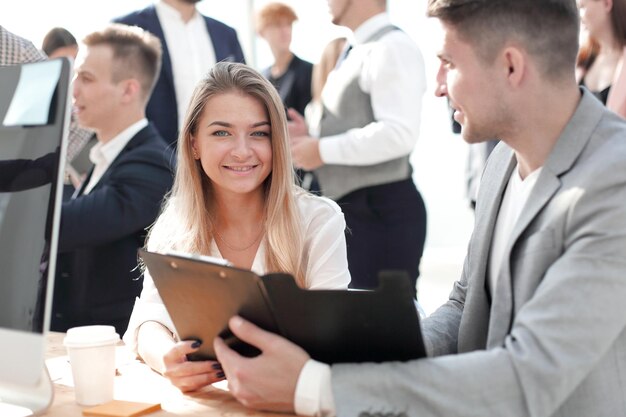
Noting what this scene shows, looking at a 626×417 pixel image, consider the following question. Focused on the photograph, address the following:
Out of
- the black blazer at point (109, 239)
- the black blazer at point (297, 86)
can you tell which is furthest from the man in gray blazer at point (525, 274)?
the black blazer at point (297, 86)

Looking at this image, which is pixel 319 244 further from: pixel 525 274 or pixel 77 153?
pixel 77 153

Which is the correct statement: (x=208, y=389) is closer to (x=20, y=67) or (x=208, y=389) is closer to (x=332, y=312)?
(x=332, y=312)

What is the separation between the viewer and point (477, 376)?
46.4 inches

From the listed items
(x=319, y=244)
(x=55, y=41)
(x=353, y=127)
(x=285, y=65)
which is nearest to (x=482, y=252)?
(x=319, y=244)

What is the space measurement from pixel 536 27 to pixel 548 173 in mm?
231

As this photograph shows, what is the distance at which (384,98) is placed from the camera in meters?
3.01

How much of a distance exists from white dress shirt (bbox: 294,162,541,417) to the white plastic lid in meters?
0.35

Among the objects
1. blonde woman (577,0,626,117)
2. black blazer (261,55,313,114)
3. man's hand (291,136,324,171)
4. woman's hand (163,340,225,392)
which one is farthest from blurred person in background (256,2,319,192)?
woman's hand (163,340,225,392)

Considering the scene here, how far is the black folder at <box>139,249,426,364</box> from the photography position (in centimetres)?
117

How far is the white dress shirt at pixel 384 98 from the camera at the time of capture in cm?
300

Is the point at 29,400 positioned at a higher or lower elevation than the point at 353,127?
lower

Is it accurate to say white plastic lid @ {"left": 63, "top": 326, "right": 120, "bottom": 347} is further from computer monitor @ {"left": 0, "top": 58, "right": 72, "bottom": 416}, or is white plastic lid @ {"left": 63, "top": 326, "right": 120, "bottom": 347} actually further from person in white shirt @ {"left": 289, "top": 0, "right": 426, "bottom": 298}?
person in white shirt @ {"left": 289, "top": 0, "right": 426, "bottom": 298}

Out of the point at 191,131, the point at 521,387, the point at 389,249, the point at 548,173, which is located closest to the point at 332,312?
the point at 521,387

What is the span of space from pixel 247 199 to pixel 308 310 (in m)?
0.91
